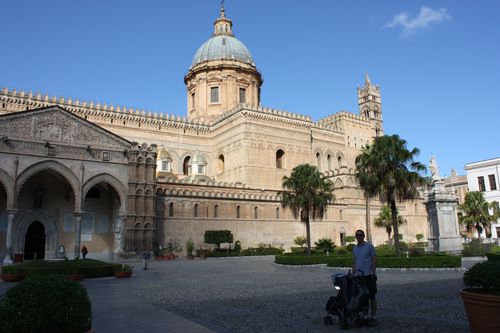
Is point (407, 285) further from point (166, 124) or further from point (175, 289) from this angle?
point (166, 124)

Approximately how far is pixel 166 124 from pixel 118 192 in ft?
54.7

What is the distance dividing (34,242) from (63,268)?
16.9 meters

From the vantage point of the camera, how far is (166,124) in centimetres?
4738

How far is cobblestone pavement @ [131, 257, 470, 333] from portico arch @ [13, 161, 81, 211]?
54.8 ft

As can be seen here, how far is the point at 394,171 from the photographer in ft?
79.2

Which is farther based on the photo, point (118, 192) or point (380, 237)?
point (380, 237)

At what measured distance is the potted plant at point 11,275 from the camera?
16234mm

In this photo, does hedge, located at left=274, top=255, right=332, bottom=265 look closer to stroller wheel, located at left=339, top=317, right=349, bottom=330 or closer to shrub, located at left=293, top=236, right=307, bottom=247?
stroller wheel, located at left=339, top=317, right=349, bottom=330

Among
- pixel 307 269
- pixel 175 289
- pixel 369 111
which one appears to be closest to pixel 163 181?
pixel 307 269

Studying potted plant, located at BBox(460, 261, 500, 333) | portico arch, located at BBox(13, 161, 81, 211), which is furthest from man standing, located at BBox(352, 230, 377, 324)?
portico arch, located at BBox(13, 161, 81, 211)

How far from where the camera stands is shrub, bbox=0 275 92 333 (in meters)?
4.94

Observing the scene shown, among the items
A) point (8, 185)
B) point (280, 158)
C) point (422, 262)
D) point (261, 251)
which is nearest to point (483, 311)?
point (422, 262)

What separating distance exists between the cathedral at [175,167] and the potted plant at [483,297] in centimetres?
2811

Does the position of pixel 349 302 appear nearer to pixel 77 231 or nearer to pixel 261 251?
pixel 77 231
